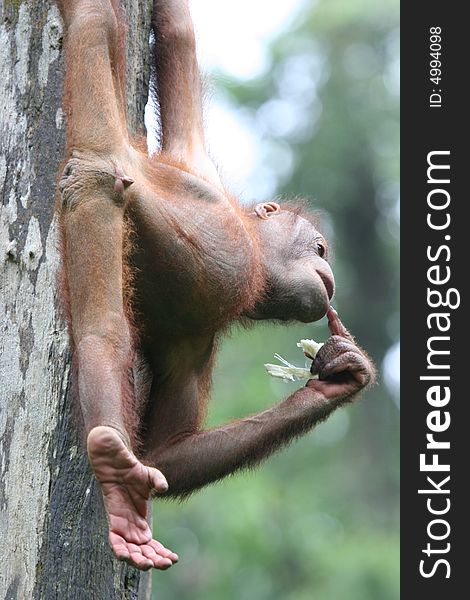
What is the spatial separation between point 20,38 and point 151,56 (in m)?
0.78

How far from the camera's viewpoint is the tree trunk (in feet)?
14.4

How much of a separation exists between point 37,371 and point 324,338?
58.5 feet

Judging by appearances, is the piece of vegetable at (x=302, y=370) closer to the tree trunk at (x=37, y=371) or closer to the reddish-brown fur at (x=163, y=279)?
the reddish-brown fur at (x=163, y=279)

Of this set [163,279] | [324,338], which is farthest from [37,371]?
[324,338]

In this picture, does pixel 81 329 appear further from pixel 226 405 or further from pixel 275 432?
pixel 226 405

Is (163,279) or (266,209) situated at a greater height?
(266,209)

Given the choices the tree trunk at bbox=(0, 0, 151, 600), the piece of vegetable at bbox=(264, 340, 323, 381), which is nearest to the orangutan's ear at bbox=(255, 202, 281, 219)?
the piece of vegetable at bbox=(264, 340, 323, 381)

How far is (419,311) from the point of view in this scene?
6.11 m

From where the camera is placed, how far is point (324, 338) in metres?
22.2

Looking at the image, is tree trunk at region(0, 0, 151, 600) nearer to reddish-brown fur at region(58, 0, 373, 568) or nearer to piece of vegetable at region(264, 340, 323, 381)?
reddish-brown fur at region(58, 0, 373, 568)

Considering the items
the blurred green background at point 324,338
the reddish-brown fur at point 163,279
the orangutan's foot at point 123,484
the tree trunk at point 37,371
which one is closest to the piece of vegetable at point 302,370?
the reddish-brown fur at point 163,279

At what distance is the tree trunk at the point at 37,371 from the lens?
14.4 feet

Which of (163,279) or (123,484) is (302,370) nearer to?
(163,279)

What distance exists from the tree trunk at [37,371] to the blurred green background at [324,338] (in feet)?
38.6
